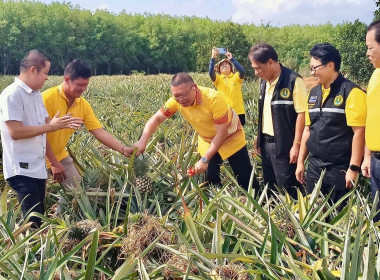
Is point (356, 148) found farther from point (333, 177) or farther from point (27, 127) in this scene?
point (27, 127)

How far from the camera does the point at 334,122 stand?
3.73 meters

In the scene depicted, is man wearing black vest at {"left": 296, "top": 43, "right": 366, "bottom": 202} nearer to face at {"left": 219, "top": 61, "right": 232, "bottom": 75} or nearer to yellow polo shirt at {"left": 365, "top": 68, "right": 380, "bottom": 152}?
yellow polo shirt at {"left": 365, "top": 68, "right": 380, "bottom": 152}

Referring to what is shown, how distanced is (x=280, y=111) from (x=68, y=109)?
6.06 ft

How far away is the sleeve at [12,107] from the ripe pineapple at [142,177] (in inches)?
38.4

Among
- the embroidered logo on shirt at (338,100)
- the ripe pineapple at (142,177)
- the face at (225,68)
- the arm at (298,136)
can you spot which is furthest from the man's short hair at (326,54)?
the face at (225,68)

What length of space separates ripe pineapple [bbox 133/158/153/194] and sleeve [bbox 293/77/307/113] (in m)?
1.41

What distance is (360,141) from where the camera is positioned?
3.59 m

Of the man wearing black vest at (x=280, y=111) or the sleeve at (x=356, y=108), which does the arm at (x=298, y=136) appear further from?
the sleeve at (x=356, y=108)

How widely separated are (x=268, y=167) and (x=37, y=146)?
2.20 metres

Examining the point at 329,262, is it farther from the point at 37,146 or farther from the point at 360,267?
the point at 37,146

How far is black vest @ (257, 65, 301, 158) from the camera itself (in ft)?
14.3

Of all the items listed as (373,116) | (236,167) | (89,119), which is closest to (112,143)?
(89,119)

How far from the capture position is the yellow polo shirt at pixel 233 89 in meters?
7.27

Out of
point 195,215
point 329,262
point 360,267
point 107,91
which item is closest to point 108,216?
point 195,215
